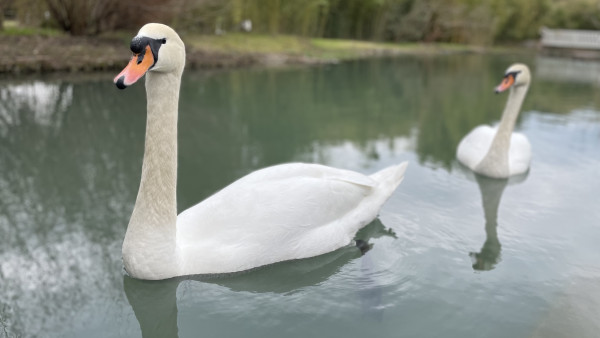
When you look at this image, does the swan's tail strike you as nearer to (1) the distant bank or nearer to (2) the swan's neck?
(2) the swan's neck

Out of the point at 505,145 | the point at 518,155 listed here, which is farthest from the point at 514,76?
the point at 518,155

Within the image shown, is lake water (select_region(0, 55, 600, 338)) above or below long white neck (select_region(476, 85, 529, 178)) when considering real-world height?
below

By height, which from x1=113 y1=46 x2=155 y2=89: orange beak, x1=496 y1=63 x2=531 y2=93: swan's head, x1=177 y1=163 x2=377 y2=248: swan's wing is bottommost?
x1=177 y1=163 x2=377 y2=248: swan's wing

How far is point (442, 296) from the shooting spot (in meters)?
3.30

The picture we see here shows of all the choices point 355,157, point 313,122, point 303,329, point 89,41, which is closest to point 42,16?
point 89,41

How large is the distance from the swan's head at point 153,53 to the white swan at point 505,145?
416 centimetres

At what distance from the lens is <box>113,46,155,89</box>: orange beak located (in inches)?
95.5

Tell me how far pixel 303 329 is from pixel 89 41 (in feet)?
53.3

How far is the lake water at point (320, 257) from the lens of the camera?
9.84 feet

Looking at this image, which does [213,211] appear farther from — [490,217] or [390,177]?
[490,217]

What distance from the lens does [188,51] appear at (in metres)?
17.5

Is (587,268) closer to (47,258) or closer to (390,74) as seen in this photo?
(47,258)

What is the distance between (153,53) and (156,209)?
36.9 inches

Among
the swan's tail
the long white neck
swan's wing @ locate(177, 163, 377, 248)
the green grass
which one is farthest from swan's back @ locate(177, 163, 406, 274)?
the green grass
